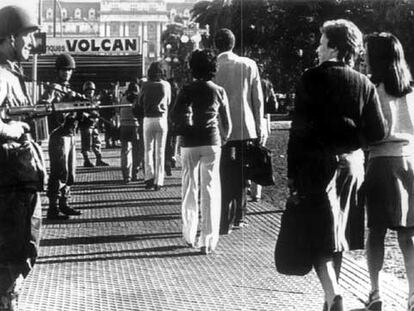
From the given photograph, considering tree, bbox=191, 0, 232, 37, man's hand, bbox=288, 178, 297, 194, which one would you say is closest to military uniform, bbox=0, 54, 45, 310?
man's hand, bbox=288, 178, 297, 194

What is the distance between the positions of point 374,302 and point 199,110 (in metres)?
3.06

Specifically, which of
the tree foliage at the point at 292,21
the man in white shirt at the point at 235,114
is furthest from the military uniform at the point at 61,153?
the tree foliage at the point at 292,21

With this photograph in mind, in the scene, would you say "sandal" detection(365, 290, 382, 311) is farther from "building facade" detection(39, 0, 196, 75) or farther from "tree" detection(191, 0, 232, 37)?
"building facade" detection(39, 0, 196, 75)

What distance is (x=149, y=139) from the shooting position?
43.9ft

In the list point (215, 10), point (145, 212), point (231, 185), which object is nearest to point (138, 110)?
point (145, 212)

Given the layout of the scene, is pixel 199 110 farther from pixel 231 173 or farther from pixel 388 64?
pixel 388 64

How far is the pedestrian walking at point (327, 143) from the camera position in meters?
5.46

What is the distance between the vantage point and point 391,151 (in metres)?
6.08

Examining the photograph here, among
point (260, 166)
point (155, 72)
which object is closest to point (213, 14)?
point (155, 72)

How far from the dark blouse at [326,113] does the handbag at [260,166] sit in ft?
12.5

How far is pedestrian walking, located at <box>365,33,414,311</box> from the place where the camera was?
6012 millimetres

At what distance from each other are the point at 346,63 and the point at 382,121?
43 centimetres

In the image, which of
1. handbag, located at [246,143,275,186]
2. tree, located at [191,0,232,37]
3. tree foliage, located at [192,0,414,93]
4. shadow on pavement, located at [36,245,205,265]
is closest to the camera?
shadow on pavement, located at [36,245,205,265]

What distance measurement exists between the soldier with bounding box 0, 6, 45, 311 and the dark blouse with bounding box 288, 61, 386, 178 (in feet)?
5.23
